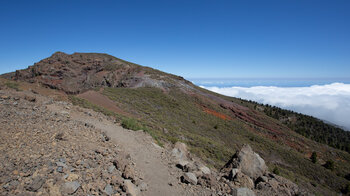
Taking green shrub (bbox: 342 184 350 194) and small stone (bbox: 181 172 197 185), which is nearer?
small stone (bbox: 181 172 197 185)

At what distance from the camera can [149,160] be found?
24.5 feet

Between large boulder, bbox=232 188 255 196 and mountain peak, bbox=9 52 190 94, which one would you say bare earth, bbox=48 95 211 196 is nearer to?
large boulder, bbox=232 188 255 196

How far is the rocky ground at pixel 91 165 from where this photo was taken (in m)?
4.18

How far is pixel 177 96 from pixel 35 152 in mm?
26667

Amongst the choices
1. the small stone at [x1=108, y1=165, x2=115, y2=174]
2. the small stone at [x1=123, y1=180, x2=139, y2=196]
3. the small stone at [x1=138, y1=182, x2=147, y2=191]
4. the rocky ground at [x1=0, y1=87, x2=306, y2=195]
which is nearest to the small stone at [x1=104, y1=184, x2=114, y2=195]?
the rocky ground at [x1=0, y1=87, x2=306, y2=195]

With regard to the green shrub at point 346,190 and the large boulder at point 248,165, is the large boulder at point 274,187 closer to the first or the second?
the large boulder at point 248,165

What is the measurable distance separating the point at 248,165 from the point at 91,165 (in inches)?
289

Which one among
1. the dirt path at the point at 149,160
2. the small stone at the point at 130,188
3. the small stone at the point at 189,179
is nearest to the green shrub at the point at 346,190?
the small stone at the point at 189,179

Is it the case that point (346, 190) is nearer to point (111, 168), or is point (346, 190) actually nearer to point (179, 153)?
point (179, 153)

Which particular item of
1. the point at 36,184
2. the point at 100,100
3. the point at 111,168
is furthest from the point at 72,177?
the point at 100,100

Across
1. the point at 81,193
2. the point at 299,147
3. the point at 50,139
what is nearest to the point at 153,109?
the point at 50,139

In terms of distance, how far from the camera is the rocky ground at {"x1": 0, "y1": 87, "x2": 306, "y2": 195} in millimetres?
Result: 4184

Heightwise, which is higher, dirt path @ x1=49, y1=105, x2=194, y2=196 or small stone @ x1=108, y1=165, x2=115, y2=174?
small stone @ x1=108, y1=165, x2=115, y2=174

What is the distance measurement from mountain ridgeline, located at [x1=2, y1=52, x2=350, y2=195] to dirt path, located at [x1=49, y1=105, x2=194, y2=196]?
1.49m
